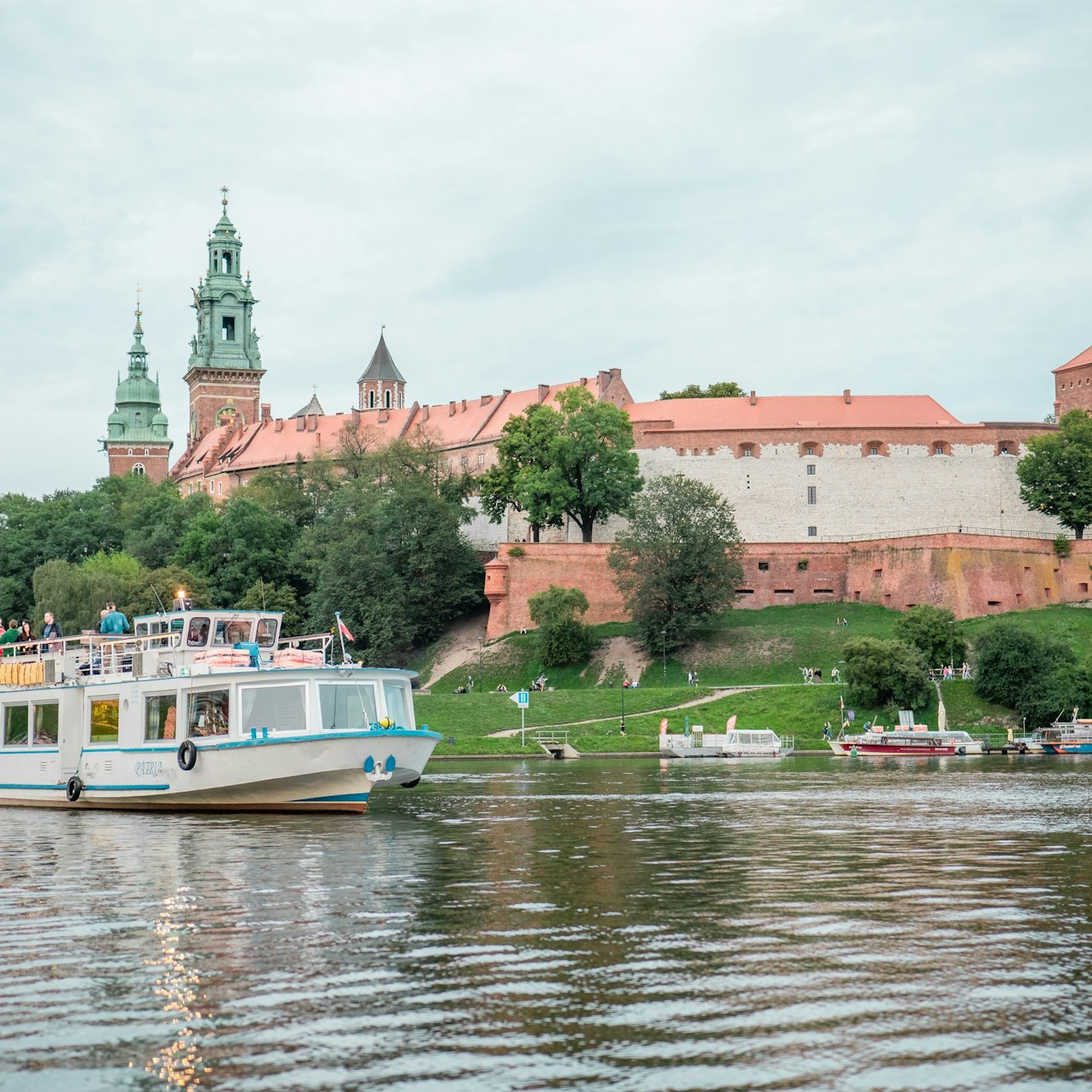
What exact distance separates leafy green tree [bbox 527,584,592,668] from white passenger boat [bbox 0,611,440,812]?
4667 centimetres

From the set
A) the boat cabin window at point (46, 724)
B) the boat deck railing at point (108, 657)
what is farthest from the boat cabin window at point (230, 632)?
the boat cabin window at point (46, 724)

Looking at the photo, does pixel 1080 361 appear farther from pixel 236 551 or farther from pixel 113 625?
pixel 113 625

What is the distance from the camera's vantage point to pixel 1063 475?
295ft

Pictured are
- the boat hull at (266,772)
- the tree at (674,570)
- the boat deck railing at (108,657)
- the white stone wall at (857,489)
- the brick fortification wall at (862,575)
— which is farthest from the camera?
the white stone wall at (857,489)

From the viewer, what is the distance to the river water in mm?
10469

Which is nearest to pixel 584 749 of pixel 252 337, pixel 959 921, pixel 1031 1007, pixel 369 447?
pixel 959 921

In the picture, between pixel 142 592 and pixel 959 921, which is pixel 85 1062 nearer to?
pixel 959 921

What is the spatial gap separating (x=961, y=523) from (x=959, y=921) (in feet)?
270

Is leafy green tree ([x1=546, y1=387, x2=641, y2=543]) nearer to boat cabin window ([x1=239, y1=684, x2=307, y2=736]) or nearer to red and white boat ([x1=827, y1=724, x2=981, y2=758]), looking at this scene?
red and white boat ([x1=827, y1=724, x2=981, y2=758])

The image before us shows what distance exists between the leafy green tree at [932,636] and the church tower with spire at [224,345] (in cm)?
8912

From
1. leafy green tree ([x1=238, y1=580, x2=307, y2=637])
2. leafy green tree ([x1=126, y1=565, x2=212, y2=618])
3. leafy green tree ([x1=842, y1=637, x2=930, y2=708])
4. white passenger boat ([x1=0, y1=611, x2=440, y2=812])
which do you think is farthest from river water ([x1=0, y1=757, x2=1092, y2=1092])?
leafy green tree ([x1=238, y1=580, x2=307, y2=637])

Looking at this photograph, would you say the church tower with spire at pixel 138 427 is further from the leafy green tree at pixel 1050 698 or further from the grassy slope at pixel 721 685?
the leafy green tree at pixel 1050 698

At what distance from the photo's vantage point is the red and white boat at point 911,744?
5981 cm

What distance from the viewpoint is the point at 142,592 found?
8894 centimetres
